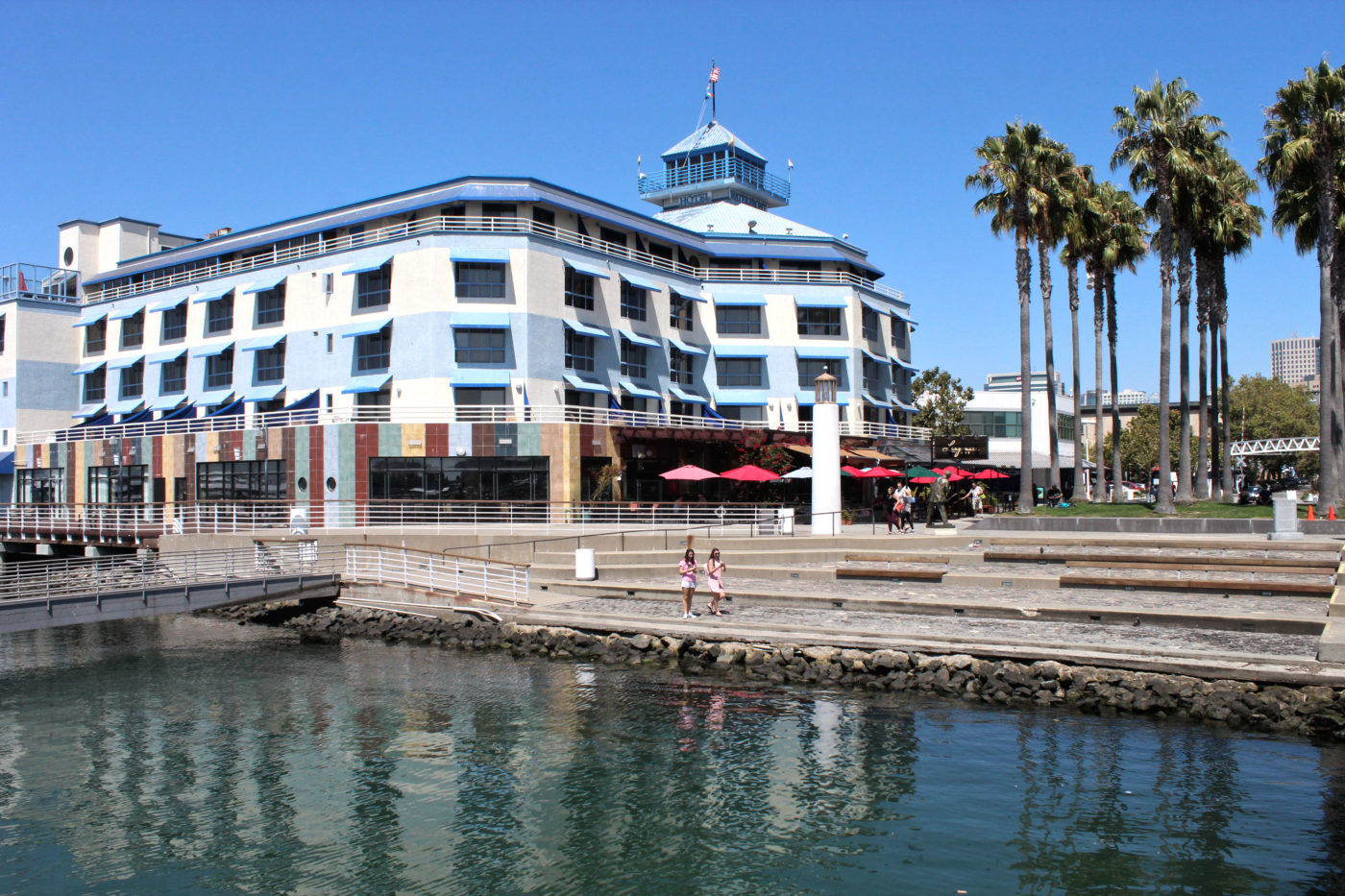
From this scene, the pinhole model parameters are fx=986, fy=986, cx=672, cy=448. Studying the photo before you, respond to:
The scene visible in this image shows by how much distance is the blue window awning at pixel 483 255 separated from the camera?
1923 inches

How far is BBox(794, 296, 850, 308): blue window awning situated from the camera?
62719 millimetres

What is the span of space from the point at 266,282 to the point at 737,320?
28083 millimetres

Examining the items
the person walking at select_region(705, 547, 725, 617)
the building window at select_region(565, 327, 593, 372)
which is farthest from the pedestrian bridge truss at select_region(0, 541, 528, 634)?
the building window at select_region(565, 327, 593, 372)

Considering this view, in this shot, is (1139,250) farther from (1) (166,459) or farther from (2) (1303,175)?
(1) (166,459)

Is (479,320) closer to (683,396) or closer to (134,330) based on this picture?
(683,396)

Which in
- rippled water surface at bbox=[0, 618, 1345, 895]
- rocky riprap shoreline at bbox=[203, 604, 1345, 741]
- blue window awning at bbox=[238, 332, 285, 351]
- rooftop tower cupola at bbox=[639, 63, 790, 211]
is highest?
rooftop tower cupola at bbox=[639, 63, 790, 211]

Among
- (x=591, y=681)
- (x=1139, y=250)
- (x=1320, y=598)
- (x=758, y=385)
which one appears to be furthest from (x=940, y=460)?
(x=591, y=681)

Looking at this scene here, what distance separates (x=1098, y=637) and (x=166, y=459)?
152 feet

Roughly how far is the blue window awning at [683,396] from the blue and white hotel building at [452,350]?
0.31m

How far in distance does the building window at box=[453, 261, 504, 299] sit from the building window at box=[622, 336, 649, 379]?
8334 mm

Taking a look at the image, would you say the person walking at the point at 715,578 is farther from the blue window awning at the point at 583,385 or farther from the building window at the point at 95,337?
the building window at the point at 95,337

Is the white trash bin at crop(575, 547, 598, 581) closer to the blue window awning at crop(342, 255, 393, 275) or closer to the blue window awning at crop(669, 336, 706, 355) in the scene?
the blue window awning at crop(342, 255, 393, 275)

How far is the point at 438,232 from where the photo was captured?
49562 millimetres

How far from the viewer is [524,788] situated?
16.0 m
